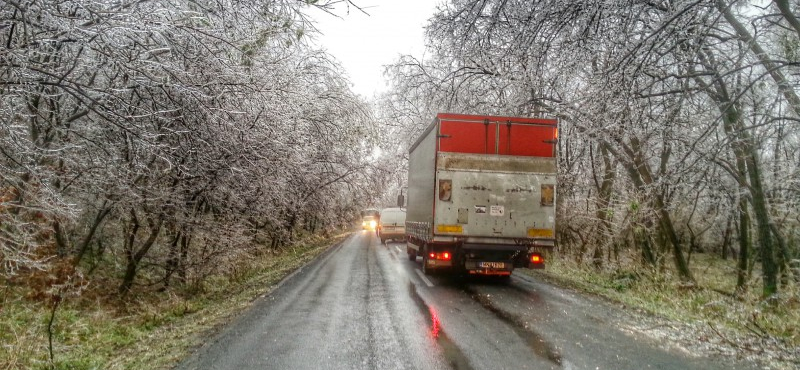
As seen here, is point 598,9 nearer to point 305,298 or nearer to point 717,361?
point 717,361

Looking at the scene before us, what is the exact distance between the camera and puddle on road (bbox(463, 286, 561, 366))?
239 inches

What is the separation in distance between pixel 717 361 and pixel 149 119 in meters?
8.51

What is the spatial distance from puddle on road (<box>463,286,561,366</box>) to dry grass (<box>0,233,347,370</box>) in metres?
4.19

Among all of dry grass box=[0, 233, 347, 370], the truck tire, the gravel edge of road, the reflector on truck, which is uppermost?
the reflector on truck

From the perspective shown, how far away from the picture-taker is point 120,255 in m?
13.4

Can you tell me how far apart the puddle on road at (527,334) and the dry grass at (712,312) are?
1.84 metres

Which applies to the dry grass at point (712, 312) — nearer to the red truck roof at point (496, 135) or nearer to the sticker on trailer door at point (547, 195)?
the sticker on trailer door at point (547, 195)

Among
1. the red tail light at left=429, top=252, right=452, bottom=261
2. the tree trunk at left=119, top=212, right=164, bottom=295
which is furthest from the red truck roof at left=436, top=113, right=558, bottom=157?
the tree trunk at left=119, top=212, right=164, bottom=295

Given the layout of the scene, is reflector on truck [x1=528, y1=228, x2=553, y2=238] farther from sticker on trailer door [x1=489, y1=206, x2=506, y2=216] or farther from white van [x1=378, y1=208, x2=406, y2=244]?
white van [x1=378, y1=208, x2=406, y2=244]

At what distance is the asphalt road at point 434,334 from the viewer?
579 centimetres

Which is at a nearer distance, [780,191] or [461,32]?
[461,32]

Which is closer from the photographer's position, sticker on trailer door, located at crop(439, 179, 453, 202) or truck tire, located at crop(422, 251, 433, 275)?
sticker on trailer door, located at crop(439, 179, 453, 202)

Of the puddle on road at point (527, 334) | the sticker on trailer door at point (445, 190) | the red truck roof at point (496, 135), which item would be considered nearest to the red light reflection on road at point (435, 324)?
the puddle on road at point (527, 334)

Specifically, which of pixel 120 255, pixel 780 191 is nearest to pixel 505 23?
pixel 780 191
